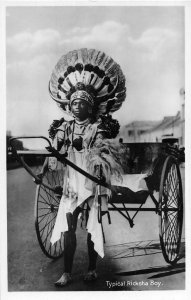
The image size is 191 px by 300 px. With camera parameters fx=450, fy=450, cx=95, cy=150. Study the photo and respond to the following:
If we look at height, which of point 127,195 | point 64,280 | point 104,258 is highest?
point 127,195

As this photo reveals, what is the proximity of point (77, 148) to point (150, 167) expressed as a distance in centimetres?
51

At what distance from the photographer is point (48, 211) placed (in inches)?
123

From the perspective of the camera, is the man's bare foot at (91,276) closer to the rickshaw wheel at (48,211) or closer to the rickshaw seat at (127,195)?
the rickshaw wheel at (48,211)

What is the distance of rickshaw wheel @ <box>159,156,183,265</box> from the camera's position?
3.05 meters

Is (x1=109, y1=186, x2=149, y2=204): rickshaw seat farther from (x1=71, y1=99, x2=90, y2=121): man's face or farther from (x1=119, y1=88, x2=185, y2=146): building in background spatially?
(x1=71, y1=99, x2=90, y2=121): man's face

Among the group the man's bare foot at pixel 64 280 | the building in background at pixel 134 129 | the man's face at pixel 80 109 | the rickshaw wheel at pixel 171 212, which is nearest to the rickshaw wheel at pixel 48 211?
the man's bare foot at pixel 64 280

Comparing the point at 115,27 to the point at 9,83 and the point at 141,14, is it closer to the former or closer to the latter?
the point at 141,14

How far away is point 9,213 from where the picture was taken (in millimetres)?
3123

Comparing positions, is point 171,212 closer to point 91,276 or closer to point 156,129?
point 156,129

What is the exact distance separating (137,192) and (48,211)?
63 centimetres

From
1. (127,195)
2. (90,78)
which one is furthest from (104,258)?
(90,78)

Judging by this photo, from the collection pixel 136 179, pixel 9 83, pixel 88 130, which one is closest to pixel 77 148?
pixel 88 130

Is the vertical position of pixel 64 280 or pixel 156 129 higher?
pixel 156 129

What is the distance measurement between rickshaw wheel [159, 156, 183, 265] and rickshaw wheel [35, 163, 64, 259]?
706 mm
